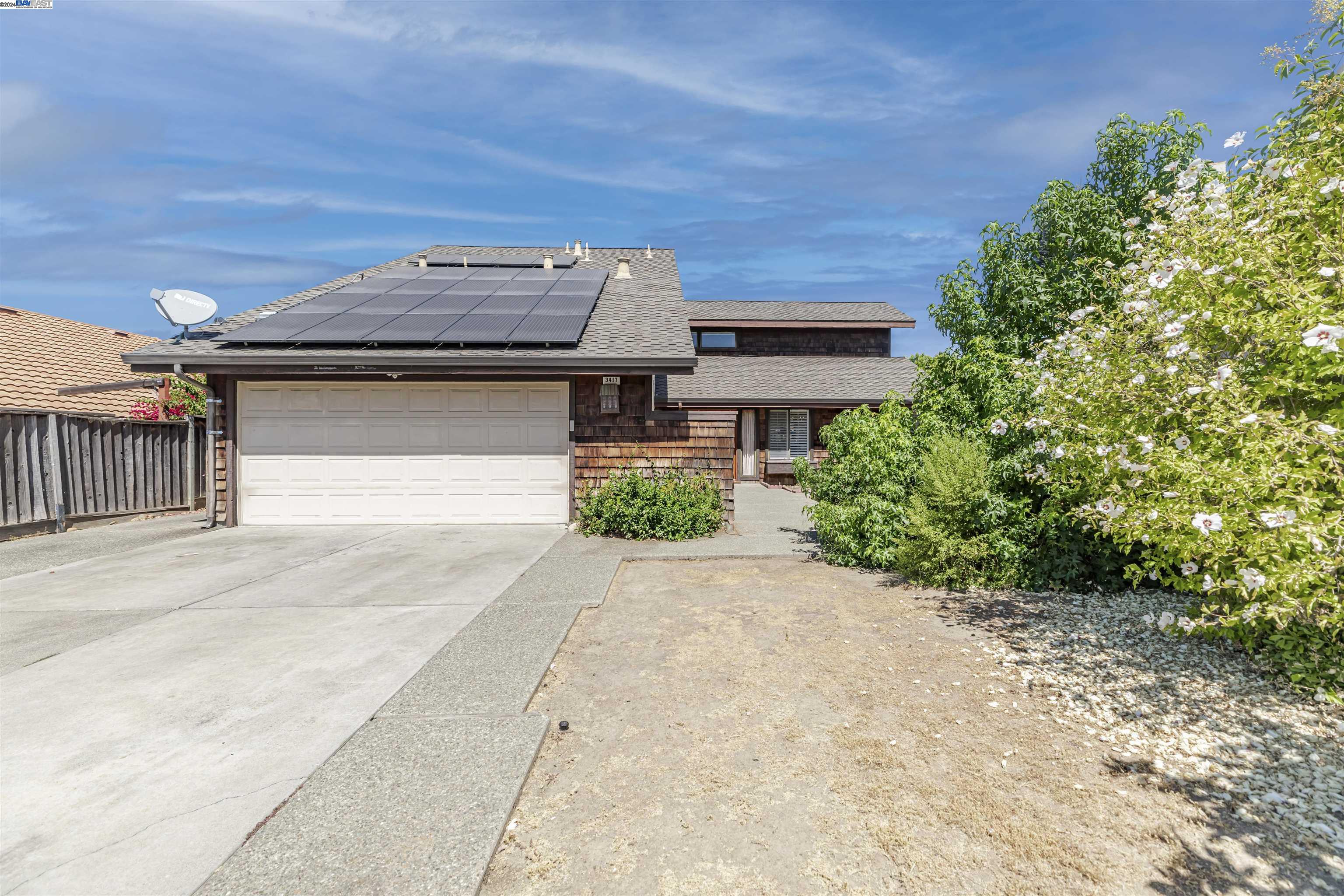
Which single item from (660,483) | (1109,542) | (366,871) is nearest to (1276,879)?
(366,871)

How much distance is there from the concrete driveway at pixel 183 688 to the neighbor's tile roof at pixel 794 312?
51.4 ft

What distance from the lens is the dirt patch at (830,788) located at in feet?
7.73

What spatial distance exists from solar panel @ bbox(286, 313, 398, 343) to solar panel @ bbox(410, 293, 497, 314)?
0.59 metres

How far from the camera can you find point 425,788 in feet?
9.05

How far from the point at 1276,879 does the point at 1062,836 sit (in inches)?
27.3

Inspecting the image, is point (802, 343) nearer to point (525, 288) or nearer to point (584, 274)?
point (584, 274)

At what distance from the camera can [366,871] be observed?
2.27 metres

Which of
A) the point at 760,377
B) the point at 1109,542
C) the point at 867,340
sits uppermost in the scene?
the point at 867,340

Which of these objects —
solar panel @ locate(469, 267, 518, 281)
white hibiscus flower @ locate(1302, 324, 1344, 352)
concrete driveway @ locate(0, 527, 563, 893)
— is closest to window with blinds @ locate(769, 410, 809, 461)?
solar panel @ locate(469, 267, 518, 281)

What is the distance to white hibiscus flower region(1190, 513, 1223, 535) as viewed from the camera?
3.39 meters

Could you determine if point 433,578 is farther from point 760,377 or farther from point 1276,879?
point 760,377

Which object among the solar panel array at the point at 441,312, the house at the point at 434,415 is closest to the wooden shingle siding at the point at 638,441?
the house at the point at 434,415

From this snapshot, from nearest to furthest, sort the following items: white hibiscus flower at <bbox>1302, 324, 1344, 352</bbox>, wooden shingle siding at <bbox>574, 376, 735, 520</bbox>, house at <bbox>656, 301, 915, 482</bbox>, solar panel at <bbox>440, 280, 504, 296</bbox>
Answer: white hibiscus flower at <bbox>1302, 324, 1344, 352</bbox> → wooden shingle siding at <bbox>574, 376, 735, 520</bbox> → solar panel at <bbox>440, 280, 504, 296</bbox> → house at <bbox>656, 301, 915, 482</bbox>

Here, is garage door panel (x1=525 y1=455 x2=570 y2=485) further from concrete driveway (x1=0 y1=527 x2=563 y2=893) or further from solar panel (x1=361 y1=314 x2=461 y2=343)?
concrete driveway (x1=0 y1=527 x2=563 y2=893)
